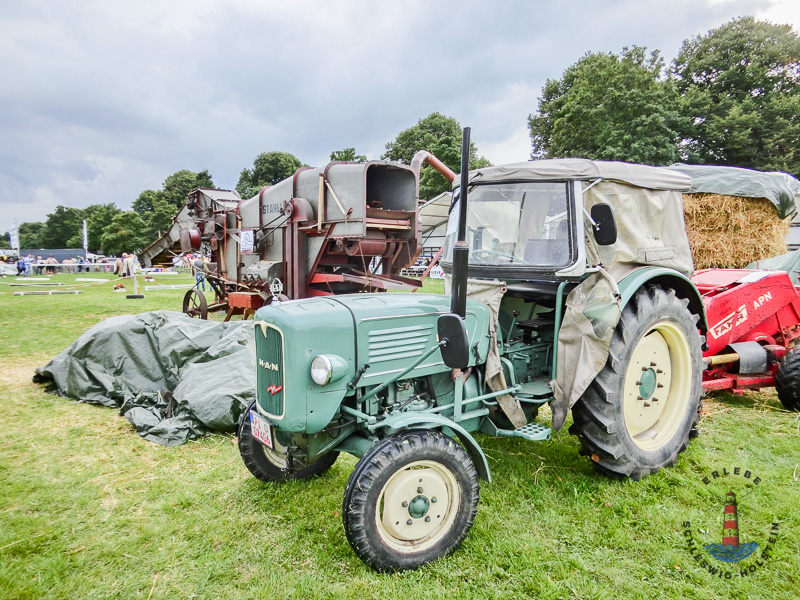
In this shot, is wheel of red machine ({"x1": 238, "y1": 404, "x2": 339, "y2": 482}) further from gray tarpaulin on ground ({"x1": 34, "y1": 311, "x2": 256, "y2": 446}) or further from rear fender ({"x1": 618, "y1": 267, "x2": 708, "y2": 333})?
rear fender ({"x1": 618, "y1": 267, "x2": 708, "y2": 333})

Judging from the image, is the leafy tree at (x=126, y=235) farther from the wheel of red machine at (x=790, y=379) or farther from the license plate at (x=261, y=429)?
the wheel of red machine at (x=790, y=379)

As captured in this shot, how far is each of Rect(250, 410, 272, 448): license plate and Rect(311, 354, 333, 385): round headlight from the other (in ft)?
1.67

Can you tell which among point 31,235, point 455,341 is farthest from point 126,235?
point 455,341

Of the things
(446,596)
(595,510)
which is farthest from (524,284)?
(446,596)

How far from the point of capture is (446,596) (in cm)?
212

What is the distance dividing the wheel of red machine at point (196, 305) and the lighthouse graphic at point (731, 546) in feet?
27.6

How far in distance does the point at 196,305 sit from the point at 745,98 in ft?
78.8

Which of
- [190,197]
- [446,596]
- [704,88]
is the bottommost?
[446,596]

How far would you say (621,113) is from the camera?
21.1 metres

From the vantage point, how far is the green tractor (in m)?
2.32

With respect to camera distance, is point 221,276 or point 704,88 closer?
point 221,276

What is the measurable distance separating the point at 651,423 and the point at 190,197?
9827mm

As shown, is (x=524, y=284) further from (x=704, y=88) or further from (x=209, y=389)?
(x=704, y=88)

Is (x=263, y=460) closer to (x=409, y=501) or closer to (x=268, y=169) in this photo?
(x=409, y=501)
